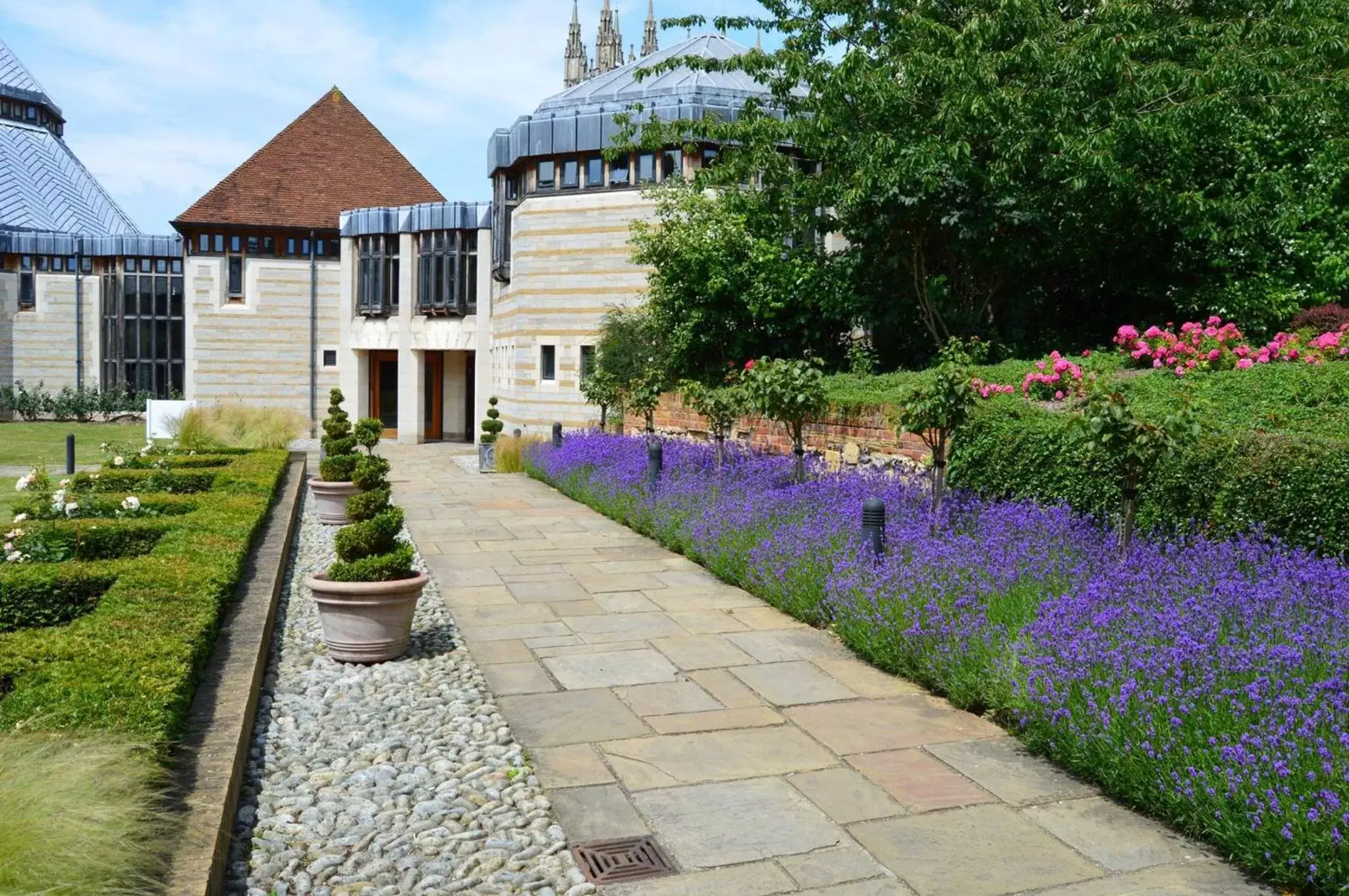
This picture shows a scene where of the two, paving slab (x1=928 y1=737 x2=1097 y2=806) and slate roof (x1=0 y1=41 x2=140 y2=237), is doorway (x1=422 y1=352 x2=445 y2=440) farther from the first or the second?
paving slab (x1=928 y1=737 x2=1097 y2=806)

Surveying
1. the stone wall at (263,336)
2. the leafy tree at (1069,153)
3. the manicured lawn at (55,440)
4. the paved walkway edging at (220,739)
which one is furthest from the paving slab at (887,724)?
the stone wall at (263,336)

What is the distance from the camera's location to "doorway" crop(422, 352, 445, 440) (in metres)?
33.8

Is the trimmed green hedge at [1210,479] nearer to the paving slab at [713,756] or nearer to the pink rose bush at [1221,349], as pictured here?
the pink rose bush at [1221,349]

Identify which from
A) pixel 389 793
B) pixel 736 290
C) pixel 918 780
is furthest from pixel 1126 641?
pixel 736 290

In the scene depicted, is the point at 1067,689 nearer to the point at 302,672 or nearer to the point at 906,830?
the point at 906,830

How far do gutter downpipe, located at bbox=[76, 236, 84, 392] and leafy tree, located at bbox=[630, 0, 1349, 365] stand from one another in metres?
32.4

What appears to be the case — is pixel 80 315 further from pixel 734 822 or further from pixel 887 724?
pixel 734 822

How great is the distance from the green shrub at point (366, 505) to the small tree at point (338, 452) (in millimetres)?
4899

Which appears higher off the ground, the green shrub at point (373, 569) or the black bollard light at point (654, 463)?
the black bollard light at point (654, 463)

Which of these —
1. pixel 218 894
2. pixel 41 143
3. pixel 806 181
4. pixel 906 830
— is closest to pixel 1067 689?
pixel 906 830

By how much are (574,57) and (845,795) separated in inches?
2782

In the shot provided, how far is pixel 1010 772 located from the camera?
505 centimetres

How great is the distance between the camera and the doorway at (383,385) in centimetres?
3453

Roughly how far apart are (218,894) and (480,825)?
107 cm
